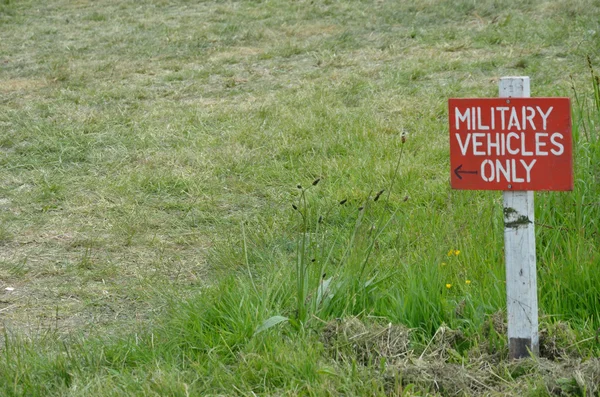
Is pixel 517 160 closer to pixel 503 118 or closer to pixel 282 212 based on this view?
pixel 503 118

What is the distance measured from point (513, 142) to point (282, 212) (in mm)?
2689

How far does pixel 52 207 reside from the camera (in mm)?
6074

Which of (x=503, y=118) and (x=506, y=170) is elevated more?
(x=503, y=118)

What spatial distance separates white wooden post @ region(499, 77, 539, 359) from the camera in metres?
3.08

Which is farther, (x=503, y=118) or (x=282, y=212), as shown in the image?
(x=282, y=212)

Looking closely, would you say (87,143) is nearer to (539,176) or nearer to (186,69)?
(186,69)

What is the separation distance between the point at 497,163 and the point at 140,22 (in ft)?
34.7

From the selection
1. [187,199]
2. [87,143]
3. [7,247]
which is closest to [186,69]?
[87,143]

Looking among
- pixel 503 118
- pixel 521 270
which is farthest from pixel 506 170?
pixel 521 270

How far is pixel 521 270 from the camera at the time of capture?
3105 millimetres

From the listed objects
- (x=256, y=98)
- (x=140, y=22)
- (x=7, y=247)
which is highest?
(x=140, y=22)

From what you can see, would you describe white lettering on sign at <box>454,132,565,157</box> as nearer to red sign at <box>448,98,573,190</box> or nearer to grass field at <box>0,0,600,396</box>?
red sign at <box>448,98,573,190</box>

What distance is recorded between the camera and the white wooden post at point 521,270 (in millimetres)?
3080

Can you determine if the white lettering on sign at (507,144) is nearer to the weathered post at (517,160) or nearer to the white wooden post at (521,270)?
the weathered post at (517,160)
